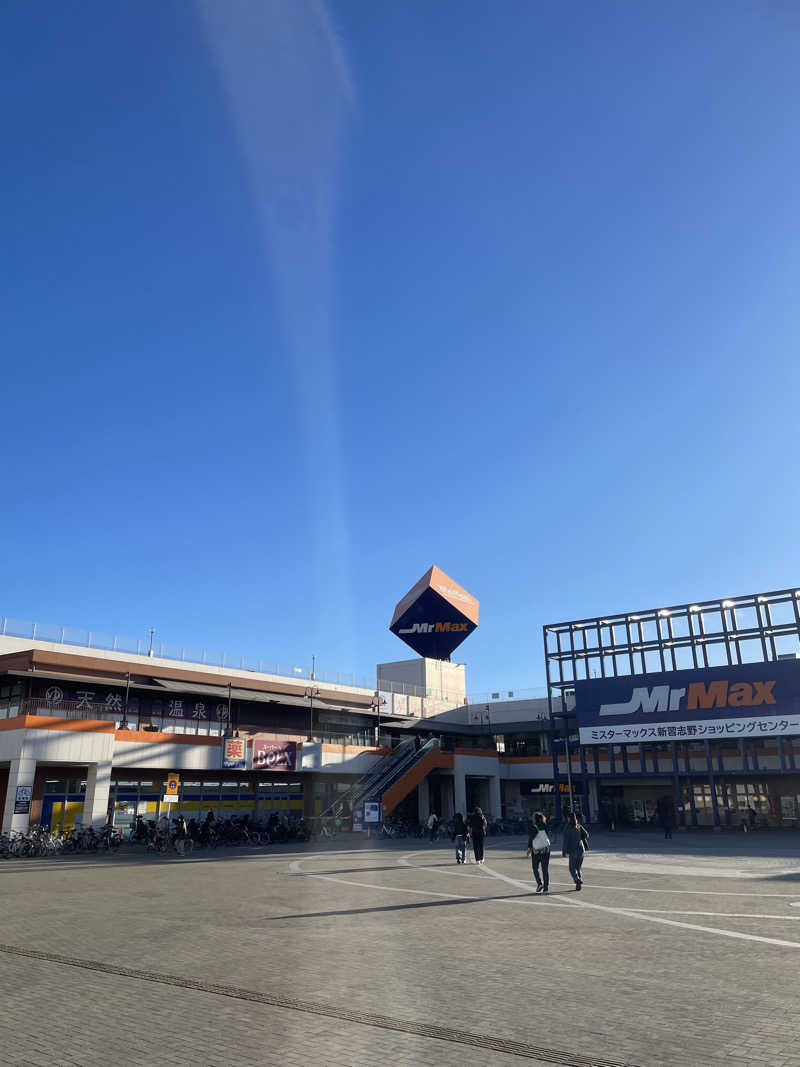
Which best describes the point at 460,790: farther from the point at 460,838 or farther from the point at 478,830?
the point at 478,830

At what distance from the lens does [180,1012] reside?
7422mm

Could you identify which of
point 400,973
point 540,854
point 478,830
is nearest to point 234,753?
point 478,830

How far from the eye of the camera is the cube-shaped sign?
66.2 metres

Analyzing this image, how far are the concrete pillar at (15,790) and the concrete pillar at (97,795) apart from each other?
2293 mm

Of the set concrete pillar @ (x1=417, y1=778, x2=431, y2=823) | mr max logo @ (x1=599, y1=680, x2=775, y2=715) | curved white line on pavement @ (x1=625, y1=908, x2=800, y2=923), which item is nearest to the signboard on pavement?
curved white line on pavement @ (x1=625, y1=908, x2=800, y2=923)

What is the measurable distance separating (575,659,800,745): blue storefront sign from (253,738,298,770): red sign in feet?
56.8

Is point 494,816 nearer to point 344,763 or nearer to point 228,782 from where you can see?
point 344,763

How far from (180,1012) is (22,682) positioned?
105 feet

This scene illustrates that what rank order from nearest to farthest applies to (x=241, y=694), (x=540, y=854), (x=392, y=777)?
(x=540, y=854), (x=392, y=777), (x=241, y=694)

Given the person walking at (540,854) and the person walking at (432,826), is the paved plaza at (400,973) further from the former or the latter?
the person walking at (432,826)

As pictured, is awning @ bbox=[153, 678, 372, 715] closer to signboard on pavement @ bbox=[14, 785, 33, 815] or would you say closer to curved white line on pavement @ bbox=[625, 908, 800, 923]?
signboard on pavement @ bbox=[14, 785, 33, 815]

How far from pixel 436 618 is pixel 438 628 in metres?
0.89

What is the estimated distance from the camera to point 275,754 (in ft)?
128

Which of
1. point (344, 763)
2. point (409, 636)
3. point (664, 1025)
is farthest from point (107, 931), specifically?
point (409, 636)
